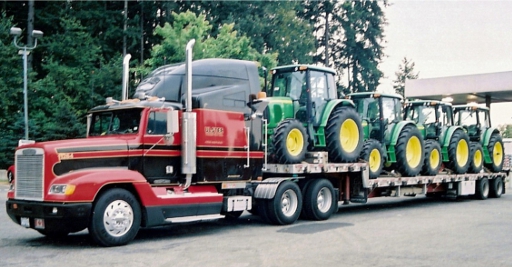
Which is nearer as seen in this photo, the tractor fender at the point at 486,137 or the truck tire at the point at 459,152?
the truck tire at the point at 459,152

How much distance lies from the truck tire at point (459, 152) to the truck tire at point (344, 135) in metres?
5.74

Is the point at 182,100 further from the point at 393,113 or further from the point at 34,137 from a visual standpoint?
the point at 34,137

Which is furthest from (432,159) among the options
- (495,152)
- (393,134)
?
(495,152)

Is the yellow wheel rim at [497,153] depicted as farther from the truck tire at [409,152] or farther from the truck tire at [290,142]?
the truck tire at [290,142]

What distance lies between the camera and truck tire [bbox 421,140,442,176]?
61.0 ft

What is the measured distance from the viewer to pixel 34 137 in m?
33.2

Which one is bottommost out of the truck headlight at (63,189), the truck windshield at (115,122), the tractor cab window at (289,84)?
the truck headlight at (63,189)

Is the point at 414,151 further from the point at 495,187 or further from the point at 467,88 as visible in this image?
the point at 467,88

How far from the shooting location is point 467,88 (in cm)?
3259

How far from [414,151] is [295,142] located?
5.63 m

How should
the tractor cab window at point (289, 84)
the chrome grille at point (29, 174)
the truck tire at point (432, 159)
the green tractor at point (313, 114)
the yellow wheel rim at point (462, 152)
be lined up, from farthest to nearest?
the yellow wheel rim at point (462, 152)
the truck tire at point (432, 159)
the tractor cab window at point (289, 84)
the green tractor at point (313, 114)
the chrome grille at point (29, 174)

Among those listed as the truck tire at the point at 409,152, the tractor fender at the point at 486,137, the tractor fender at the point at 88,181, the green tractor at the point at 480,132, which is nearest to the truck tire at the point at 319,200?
the truck tire at the point at 409,152

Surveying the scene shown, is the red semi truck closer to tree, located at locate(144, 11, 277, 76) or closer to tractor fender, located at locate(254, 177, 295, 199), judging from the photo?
tractor fender, located at locate(254, 177, 295, 199)

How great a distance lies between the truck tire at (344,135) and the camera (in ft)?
48.5
